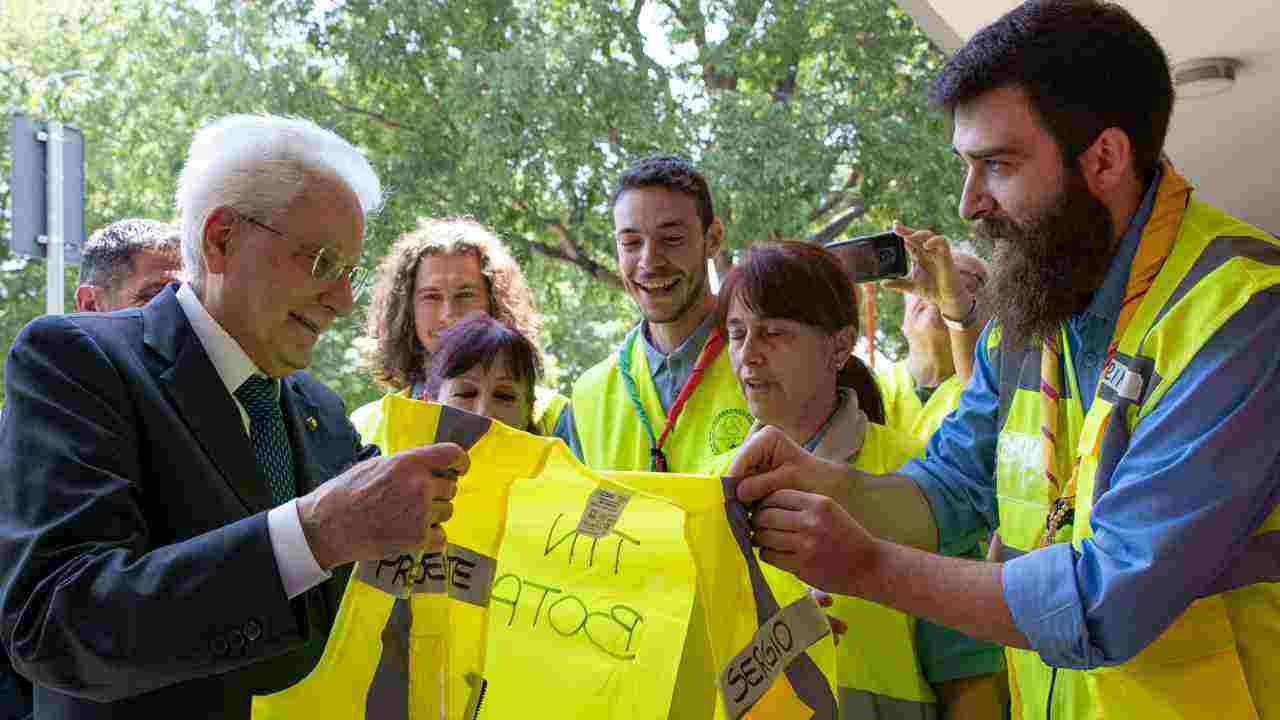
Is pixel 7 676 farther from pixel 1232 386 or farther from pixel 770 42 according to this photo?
pixel 770 42

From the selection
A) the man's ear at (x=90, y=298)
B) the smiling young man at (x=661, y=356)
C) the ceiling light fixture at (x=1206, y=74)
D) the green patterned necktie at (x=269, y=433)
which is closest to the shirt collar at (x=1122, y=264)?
the smiling young man at (x=661, y=356)

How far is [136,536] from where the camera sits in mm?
1961

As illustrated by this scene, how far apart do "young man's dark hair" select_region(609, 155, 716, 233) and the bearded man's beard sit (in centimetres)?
149

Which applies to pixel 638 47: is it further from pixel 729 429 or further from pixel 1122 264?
pixel 1122 264

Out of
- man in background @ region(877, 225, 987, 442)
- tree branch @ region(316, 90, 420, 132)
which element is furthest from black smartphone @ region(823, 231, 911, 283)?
tree branch @ region(316, 90, 420, 132)

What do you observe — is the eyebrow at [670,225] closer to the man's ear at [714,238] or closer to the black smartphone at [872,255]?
the man's ear at [714,238]

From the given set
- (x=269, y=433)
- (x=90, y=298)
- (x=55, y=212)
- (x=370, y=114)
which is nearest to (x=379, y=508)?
(x=269, y=433)

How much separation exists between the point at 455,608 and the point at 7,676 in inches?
72.1

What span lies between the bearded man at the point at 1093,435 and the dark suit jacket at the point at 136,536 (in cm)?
93

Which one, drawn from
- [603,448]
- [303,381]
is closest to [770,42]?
[603,448]

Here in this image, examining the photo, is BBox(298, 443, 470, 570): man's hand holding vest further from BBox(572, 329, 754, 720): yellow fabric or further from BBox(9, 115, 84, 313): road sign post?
BBox(9, 115, 84, 313): road sign post

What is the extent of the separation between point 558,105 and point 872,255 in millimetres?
6105

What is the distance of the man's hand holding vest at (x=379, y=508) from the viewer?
1.90 m

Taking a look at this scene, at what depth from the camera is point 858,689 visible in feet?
9.00
